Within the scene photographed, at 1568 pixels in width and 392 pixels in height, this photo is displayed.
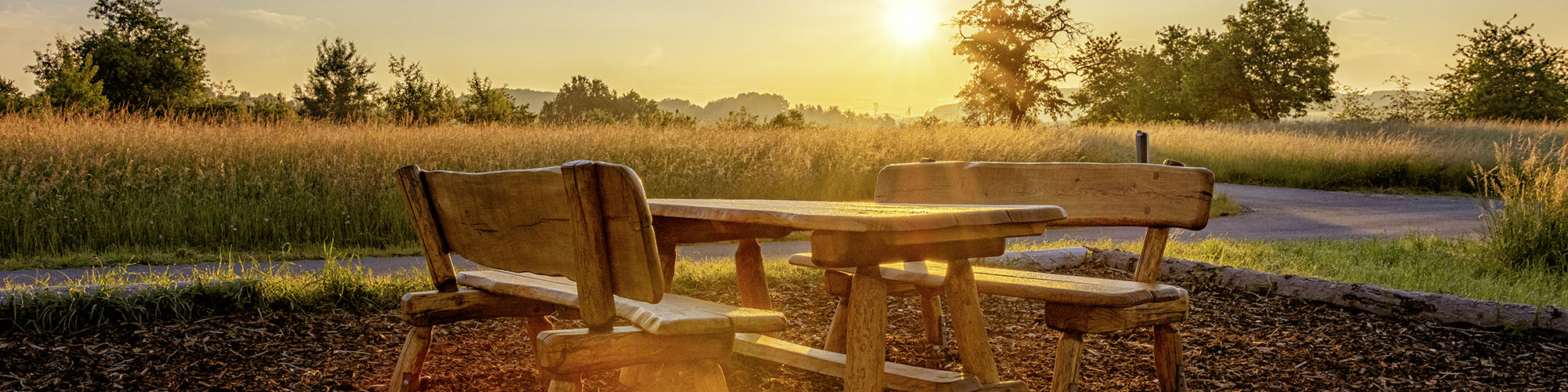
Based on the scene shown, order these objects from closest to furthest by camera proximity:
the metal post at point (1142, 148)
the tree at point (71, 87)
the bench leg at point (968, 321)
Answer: the bench leg at point (968, 321)
the metal post at point (1142, 148)
the tree at point (71, 87)

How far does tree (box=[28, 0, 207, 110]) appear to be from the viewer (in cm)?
3872

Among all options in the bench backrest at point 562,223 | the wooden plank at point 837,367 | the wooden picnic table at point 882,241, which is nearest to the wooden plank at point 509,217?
the bench backrest at point 562,223

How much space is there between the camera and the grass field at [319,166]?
797 cm

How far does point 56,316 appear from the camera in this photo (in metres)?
4.08

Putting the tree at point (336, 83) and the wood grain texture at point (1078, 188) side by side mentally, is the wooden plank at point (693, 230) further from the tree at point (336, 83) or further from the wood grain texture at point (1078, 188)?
the tree at point (336, 83)

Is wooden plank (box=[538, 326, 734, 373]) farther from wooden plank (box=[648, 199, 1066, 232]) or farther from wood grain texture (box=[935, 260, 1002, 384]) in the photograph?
wood grain texture (box=[935, 260, 1002, 384])

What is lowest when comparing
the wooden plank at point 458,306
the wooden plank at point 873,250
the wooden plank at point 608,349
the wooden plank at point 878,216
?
the wooden plank at point 458,306

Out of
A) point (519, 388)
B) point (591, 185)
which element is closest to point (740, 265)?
point (519, 388)

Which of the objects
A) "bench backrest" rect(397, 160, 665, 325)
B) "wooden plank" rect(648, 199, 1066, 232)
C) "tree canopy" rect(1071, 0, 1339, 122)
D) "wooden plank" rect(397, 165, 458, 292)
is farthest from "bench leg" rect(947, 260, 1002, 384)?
"tree canopy" rect(1071, 0, 1339, 122)

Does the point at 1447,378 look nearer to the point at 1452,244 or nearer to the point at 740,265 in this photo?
the point at 740,265

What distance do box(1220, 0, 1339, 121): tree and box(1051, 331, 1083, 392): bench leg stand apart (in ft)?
152

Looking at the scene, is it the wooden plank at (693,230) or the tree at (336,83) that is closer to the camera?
the wooden plank at (693,230)

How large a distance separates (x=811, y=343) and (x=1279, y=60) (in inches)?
1830

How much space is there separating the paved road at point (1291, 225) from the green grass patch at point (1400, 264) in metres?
0.89
